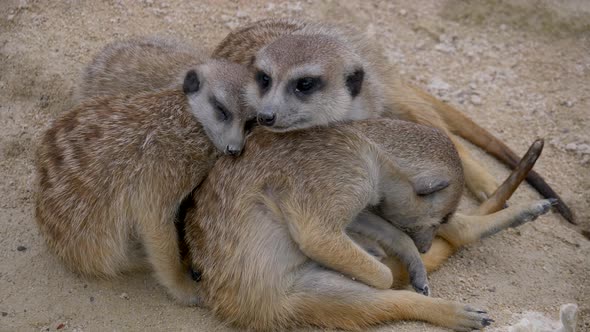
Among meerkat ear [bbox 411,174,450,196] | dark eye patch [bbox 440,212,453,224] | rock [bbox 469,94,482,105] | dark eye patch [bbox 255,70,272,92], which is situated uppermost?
dark eye patch [bbox 255,70,272,92]

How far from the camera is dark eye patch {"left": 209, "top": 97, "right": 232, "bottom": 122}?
268cm

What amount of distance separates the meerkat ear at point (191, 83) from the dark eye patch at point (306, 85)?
46cm

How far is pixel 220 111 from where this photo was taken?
2.71m

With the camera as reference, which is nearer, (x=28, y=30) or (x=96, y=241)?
(x=96, y=241)

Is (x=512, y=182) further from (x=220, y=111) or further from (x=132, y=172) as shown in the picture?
(x=132, y=172)

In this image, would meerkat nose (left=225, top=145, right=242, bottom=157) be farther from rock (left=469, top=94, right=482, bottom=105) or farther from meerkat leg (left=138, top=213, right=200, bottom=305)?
rock (left=469, top=94, right=482, bottom=105)

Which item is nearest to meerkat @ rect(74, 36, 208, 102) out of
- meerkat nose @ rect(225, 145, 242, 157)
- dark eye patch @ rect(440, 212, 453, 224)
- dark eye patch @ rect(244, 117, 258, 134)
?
dark eye patch @ rect(244, 117, 258, 134)

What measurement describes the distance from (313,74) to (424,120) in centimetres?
81

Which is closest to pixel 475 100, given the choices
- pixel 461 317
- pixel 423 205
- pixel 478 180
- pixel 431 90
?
pixel 431 90

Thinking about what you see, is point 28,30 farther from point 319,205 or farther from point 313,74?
point 319,205

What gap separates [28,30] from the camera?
381 cm

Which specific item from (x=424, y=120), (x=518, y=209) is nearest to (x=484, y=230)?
(x=518, y=209)

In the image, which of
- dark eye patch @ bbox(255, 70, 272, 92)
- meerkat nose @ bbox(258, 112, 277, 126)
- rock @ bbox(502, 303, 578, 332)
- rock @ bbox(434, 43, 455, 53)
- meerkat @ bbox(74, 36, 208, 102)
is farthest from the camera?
rock @ bbox(434, 43, 455, 53)

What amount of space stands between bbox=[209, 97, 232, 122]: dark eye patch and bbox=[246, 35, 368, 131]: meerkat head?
0.30 feet
